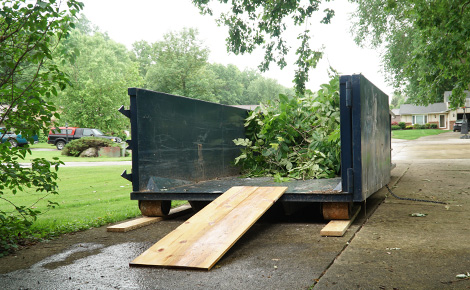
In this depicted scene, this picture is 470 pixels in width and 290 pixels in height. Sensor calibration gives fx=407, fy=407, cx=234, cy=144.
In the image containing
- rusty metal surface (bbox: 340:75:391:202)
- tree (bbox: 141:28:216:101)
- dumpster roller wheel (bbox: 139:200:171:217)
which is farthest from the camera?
tree (bbox: 141:28:216:101)

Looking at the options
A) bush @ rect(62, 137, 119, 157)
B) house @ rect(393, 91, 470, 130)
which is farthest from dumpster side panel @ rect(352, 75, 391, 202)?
house @ rect(393, 91, 470, 130)

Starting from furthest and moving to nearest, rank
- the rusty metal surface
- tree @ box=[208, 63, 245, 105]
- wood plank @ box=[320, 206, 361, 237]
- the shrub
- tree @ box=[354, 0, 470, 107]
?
tree @ box=[208, 63, 245, 105], tree @ box=[354, 0, 470, 107], the shrub, the rusty metal surface, wood plank @ box=[320, 206, 361, 237]

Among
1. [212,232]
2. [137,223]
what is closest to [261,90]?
[137,223]

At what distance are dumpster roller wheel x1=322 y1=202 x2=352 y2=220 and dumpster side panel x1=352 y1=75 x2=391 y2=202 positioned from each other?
23 centimetres

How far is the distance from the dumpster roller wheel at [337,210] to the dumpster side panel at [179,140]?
6.60 ft

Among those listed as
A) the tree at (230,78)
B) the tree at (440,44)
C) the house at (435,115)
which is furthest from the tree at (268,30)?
the tree at (230,78)

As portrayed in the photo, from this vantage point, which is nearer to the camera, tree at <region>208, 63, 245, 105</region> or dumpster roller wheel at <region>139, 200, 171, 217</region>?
dumpster roller wheel at <region>139, 200, 171, 217</region>

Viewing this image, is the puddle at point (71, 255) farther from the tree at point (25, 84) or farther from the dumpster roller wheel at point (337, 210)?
the dumpster roller wheel at point (337, 210)

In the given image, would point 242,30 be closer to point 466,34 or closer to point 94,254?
point 466,34

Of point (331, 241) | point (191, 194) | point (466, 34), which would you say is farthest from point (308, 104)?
point (466, 34)

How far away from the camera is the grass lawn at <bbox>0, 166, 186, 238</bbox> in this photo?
5122mm

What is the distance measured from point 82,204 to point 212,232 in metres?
4.27

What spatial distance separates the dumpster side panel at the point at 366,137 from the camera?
14.1 ft

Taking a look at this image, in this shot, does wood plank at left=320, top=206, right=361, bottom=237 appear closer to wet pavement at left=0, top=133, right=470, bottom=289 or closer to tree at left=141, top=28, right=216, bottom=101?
wet pavement at left=0, top=133, right=470, bottom=289
